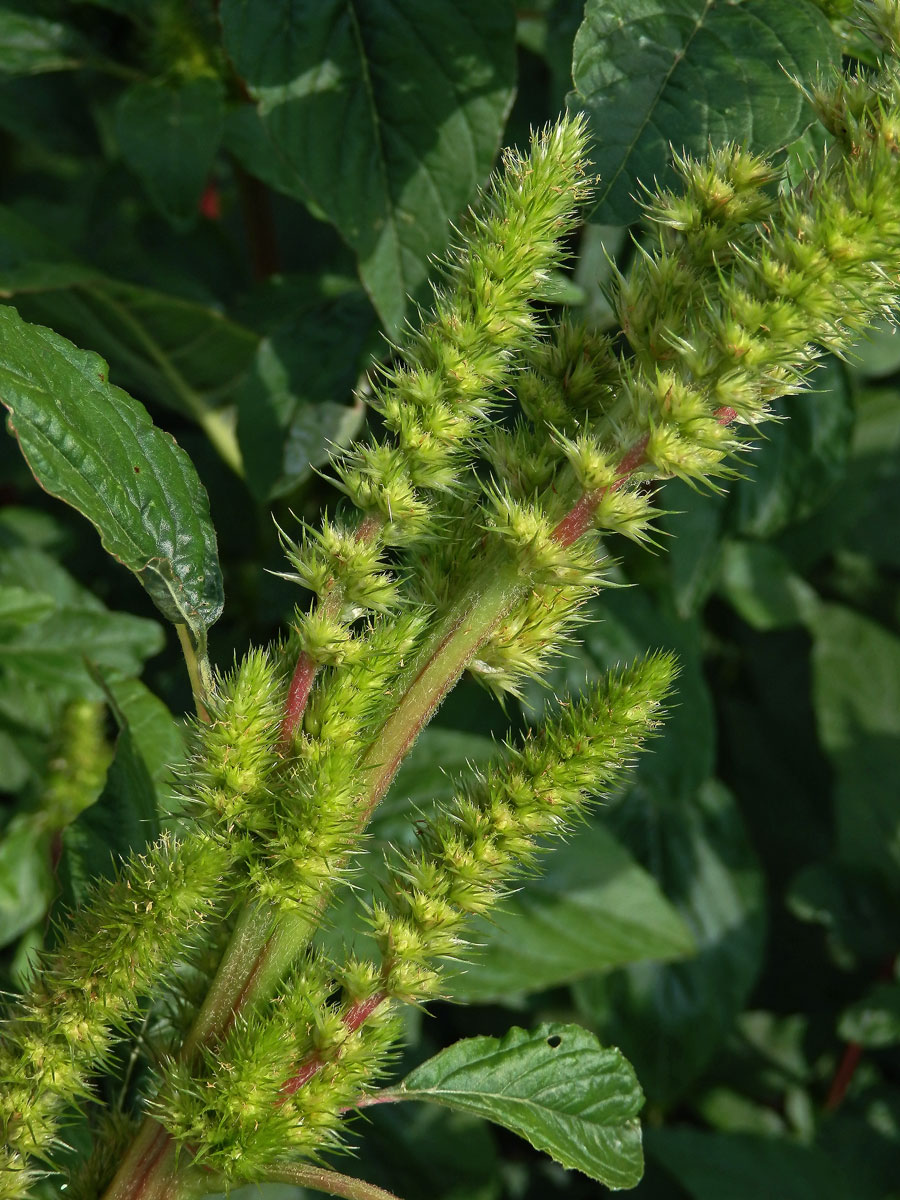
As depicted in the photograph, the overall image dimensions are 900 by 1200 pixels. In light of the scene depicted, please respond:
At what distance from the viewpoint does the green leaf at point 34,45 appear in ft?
6.15

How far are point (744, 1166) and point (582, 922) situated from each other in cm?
66

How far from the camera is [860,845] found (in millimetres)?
2291

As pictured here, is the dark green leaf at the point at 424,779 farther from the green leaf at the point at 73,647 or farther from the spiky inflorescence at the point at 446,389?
the spiky inflorescence at the point at 446,389

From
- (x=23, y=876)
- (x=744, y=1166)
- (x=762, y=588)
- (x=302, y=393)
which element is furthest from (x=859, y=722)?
(x=23, y=876)

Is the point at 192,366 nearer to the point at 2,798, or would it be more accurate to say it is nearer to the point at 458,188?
the point at 458,188

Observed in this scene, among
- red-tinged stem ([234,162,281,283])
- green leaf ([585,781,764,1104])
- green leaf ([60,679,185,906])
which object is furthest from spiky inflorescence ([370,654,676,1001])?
red-tinged stem ([234,162,281,283])

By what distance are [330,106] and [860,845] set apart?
5.52 ft

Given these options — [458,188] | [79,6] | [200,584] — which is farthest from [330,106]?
[79,6]

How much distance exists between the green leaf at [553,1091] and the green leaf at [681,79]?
0.73 meters

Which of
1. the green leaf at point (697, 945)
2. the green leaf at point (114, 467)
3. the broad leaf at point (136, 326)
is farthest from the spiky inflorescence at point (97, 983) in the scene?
the green leaf at point (697, 945)

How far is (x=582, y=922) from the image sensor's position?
1639 millimetres

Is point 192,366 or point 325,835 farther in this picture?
point 192,366

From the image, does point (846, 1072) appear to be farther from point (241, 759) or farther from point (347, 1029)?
point (241, 759)

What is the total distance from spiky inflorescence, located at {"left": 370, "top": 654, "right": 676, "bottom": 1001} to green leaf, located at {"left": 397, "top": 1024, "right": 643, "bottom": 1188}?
19 centimetres
